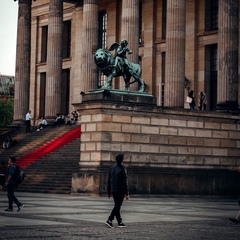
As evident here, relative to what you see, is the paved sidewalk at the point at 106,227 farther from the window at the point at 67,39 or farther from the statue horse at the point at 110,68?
the window at the point at 67,39

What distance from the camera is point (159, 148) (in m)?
43.4

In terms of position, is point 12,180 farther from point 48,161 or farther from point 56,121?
point 56,121

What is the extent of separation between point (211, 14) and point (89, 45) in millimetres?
10542

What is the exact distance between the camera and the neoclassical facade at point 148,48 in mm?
49312

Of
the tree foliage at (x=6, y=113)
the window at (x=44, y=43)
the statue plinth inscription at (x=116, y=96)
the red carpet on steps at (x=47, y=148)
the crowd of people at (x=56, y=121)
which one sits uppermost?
the window at (x=44, y=43)

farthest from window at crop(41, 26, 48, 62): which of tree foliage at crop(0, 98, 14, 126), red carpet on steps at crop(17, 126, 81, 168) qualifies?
tree foliage at crop(0, 98, 14, 126)

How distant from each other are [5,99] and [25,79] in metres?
102

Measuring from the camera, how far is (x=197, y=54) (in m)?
60.4

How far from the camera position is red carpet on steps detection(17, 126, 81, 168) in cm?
5297

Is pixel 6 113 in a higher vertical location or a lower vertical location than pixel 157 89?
higher

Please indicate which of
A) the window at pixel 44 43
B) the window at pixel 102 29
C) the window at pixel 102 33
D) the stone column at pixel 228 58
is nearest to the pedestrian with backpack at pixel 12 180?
the stone column at pixel 228 58

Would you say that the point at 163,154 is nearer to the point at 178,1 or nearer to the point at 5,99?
the point at 178,1

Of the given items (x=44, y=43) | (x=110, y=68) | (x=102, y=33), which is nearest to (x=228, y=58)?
(x=110, y=68)

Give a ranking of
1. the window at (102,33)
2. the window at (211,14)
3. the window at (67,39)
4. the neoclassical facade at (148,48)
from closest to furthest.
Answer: the neoclassical facade at (148,48), the window at (211,14), the window at (102,33), the window at (67,39)
